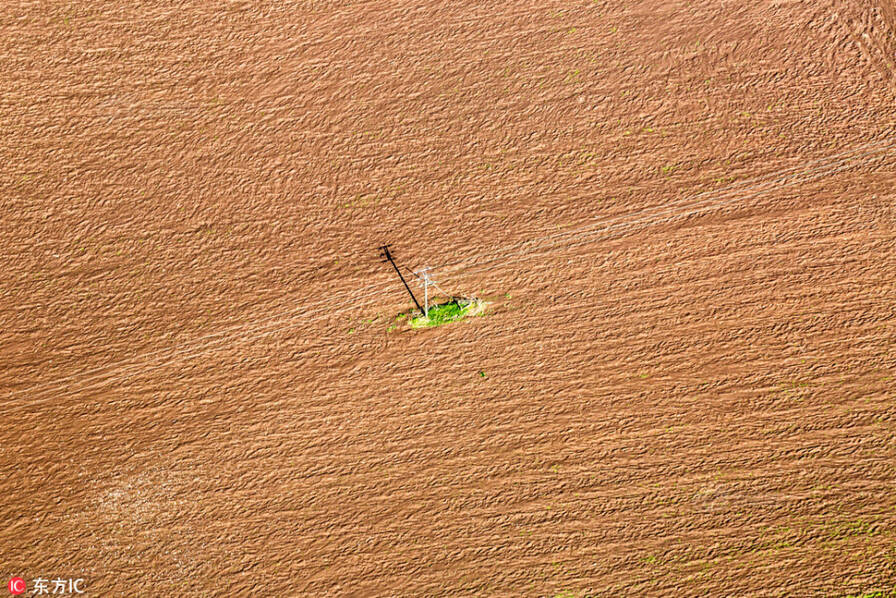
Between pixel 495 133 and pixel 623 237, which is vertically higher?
pixel 495 133

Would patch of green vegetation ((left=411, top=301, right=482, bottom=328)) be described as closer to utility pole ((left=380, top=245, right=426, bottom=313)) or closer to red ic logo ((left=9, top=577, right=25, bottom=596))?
utility pole ((left=380, top=245, right=426, bottom=313))

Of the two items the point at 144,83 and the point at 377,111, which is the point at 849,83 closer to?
the point at 377,111

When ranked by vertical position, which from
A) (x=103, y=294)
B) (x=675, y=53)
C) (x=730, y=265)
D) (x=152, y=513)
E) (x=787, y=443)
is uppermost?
(x=103, y=294)

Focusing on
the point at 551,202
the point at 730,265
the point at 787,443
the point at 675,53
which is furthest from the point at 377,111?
the point at 787,443

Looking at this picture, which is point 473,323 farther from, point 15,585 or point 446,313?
point 15,585

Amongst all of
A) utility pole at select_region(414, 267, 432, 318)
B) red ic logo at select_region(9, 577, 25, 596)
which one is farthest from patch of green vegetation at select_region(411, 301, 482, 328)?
red ic logo at select_region(9, 577, 25, 596)

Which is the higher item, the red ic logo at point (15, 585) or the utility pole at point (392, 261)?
the utility pole at point (392, 261)

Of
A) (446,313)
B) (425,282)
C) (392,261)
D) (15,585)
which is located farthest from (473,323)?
(15,585)

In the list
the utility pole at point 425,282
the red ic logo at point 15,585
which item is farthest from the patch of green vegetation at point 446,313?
the red ic logo at point 15,585

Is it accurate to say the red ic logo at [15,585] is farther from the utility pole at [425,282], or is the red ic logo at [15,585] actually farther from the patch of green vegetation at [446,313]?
the utility pole at [425,282]
